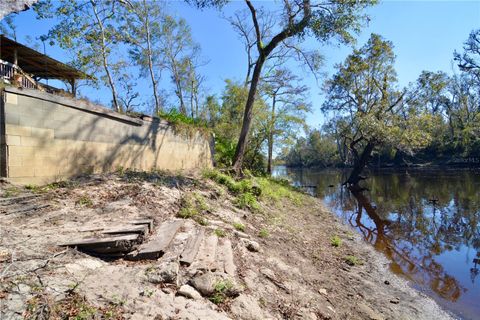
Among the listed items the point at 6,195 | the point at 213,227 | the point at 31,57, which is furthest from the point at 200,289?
the point at 31,57

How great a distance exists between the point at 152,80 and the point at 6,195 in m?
15.8

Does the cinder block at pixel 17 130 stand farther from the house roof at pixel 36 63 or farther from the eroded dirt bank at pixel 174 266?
the house roof at pixel 36 63

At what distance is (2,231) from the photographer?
3854mm

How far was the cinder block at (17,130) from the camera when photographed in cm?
540

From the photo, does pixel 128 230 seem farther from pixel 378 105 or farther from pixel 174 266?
pixel 378 105

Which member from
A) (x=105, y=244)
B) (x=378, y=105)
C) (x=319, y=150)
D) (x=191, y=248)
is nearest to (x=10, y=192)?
Result: (x=105, y=244)

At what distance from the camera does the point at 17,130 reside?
5.56 meters

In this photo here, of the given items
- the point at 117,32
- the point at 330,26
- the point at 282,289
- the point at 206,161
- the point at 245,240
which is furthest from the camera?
the point at 117,32

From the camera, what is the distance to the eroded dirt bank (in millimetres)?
2859

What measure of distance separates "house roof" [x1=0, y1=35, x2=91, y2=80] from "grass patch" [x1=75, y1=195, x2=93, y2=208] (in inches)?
396

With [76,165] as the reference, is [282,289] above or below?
below

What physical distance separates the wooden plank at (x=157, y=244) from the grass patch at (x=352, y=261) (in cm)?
430

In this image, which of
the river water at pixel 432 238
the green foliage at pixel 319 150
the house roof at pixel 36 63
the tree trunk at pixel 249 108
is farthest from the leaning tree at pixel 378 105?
the green foliage at pixel 319 150

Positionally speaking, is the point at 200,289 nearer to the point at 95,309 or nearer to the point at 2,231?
the point at 95,309
